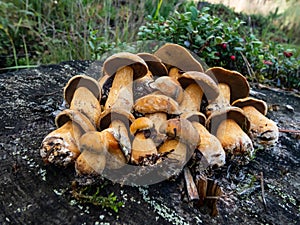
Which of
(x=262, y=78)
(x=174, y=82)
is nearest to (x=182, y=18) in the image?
(x=262, y=78)

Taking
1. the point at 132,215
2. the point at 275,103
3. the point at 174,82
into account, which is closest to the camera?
the point at 132,215

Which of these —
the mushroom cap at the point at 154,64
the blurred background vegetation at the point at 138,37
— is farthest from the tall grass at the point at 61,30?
the mushroom cap at the point at 154,64

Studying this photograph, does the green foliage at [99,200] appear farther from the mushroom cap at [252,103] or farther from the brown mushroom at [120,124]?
the mushroom cap at [252,103]

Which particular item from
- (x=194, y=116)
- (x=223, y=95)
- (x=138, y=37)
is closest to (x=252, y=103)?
(x=223, y=95)

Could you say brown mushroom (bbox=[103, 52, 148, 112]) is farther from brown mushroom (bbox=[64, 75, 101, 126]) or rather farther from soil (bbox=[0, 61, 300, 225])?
soil (bbox=[0, 61, 300, 225])

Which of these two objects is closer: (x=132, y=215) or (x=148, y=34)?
(x=132, y=215)

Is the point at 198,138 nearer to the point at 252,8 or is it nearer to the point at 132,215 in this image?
the point at 132,215

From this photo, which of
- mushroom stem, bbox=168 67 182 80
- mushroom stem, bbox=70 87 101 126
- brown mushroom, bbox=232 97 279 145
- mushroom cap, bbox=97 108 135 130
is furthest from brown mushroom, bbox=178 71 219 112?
mushroom stem, bbox=70 87 101 126
